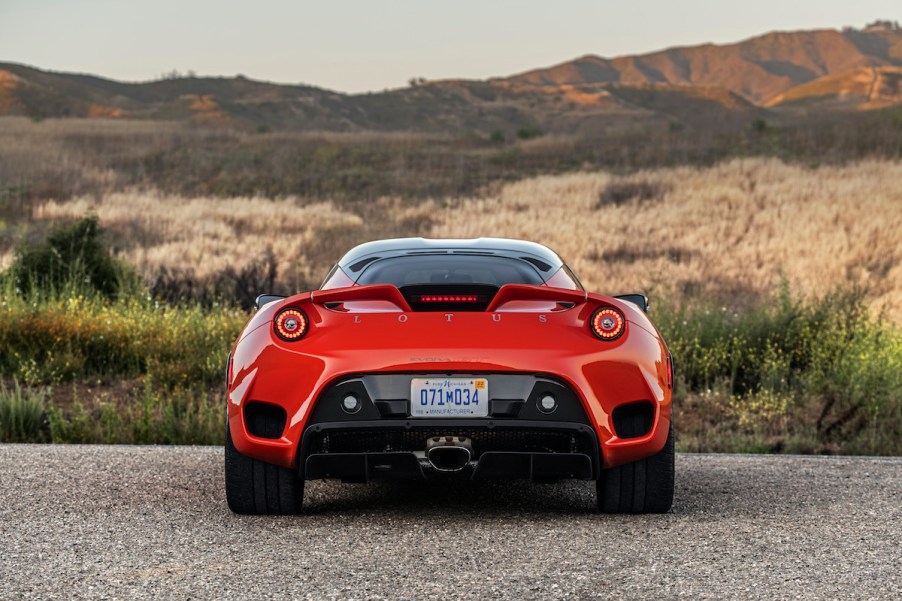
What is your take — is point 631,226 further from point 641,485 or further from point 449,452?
point 449,452

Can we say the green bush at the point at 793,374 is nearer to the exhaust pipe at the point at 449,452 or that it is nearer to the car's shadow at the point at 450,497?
the car's shadow at the point at 450,497

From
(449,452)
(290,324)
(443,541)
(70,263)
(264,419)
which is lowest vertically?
(70,263)

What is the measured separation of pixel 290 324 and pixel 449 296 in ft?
2.56

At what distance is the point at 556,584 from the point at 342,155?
172ft

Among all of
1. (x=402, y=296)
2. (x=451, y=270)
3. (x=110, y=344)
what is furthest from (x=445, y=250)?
(x=110, y=344)

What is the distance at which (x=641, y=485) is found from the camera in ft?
20.6

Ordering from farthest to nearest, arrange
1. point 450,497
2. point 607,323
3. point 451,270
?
point 450,497 → point 451,270 → point 607,323

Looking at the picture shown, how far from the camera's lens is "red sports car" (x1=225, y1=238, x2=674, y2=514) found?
19.0ft

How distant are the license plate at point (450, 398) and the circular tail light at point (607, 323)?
23.2 inches

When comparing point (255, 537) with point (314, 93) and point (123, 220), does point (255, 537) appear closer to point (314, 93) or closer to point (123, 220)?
point (123, 220)

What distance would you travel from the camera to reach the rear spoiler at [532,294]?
19.5 ft

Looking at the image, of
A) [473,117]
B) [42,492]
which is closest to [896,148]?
[42,492]

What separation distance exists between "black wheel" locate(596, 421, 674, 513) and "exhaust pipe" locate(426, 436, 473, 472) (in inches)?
31.4

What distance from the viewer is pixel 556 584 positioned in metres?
4.90
